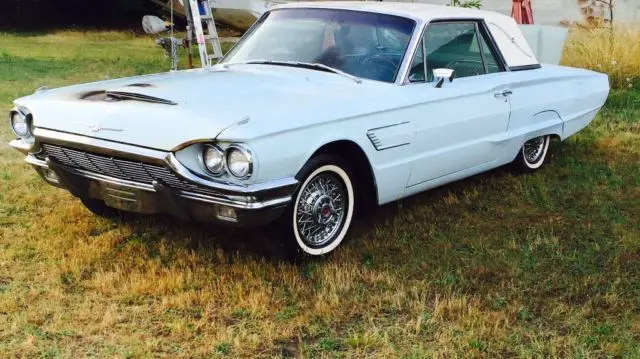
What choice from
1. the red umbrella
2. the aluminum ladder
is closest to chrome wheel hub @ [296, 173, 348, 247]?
the aluminum ladder

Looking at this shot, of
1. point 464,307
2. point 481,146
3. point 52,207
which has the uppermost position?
point 481,146

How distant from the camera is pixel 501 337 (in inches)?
134

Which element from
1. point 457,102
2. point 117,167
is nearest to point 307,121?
point 117,167

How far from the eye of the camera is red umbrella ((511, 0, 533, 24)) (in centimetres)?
1128

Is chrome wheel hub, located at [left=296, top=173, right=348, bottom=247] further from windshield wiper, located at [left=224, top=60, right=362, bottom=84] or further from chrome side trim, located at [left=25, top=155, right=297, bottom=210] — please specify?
windshield wiper, located at [left=224, top=60, right=362, bottom=84]

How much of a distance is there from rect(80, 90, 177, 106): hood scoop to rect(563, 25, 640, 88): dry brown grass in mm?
7706

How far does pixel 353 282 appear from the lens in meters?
3.98

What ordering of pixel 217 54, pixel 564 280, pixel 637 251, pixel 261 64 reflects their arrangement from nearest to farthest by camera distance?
pixel 564 280 < pixel 637 251 < pixel 261 64 < pixel 217 54

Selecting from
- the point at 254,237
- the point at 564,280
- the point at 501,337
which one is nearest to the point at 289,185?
the point at 254,237

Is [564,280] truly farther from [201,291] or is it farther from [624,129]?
[624,129]

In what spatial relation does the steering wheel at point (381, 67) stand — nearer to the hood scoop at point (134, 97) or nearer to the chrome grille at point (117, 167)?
the hood scoop at point (134, 97)

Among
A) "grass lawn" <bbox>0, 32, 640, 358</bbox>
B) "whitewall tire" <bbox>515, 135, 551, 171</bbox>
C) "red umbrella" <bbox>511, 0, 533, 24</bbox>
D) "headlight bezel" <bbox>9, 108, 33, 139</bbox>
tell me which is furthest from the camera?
"red umbrella" <bbox>511, 0, 533, 24</bbox>

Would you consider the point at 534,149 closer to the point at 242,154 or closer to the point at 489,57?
the point at 489,57

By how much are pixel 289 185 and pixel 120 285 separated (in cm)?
100
